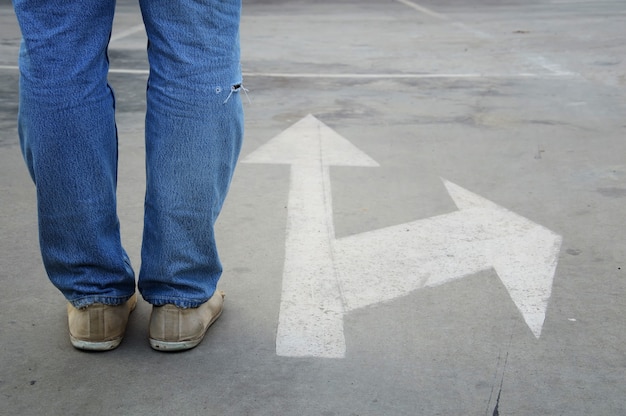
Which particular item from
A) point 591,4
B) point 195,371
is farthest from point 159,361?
point 591,4

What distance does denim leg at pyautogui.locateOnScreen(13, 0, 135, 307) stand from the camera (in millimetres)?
2150

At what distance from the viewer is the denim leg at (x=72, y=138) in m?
2.15

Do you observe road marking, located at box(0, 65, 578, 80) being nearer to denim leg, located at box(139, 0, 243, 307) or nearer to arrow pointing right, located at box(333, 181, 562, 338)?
arrow pointing right, located at box(333, 181, 562, 338)

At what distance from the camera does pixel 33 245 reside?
314cm

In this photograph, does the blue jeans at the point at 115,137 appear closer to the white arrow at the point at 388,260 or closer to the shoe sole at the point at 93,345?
the shoe sole at the point at 93,345

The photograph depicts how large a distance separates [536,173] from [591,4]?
34.6ft

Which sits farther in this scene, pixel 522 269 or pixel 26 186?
pixel 26 186

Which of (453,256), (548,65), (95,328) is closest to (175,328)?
(95,328)

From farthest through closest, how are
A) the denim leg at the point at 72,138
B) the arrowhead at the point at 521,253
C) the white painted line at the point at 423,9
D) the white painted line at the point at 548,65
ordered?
the white painted line at the point at 423,9, the white painted line at the point at 548,65, the arrowhead at the point at 521,253, the denim leg at the point at 72,138

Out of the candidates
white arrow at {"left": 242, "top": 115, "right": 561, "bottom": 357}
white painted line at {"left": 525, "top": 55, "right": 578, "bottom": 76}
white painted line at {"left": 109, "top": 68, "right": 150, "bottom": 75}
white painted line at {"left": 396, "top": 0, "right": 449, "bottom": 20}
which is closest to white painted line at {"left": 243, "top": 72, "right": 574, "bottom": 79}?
white painted line at {"left": 525, "top": 55, "right": 578, "bottom": 76}

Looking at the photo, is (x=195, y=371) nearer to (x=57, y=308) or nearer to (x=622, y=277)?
(x=57, y=308)

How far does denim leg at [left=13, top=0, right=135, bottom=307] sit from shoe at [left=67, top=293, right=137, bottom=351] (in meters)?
0.03

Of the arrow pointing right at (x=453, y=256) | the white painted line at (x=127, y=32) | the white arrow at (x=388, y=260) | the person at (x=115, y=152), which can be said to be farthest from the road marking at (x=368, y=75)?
the person at (x=115, y=152)

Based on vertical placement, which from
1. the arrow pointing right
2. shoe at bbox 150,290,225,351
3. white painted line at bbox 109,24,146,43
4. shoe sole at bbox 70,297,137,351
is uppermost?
shoe at bbox 150,290,225,351
